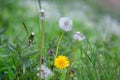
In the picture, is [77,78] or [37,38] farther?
[37,38]

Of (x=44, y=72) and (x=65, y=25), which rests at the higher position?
(x=65, y=25)

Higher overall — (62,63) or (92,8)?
(62,63)

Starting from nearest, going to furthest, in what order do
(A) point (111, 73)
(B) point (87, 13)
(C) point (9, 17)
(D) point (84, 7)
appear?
(A) point (111, 73), (C) point (9, 17), (B) point (87, 13), (D) point (84, 7)

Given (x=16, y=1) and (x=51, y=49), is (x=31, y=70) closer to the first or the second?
(x=51, y=49)

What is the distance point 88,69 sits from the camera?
2295mm

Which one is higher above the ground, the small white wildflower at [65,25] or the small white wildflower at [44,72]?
the small white wildflower at [65,25]

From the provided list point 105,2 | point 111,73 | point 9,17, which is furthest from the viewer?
point 105,2

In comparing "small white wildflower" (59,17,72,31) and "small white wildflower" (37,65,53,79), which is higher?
"small white wildflower" (59,17,72,31)

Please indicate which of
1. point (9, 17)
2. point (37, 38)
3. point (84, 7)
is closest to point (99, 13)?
point (84, 7)

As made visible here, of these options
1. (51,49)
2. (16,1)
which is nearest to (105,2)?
(16,1)

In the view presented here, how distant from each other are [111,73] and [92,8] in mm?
8377

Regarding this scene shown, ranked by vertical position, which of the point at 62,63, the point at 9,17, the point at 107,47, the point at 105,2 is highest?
the point at 62,63

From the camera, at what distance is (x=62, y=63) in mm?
2105

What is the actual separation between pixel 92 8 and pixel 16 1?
3.47m
